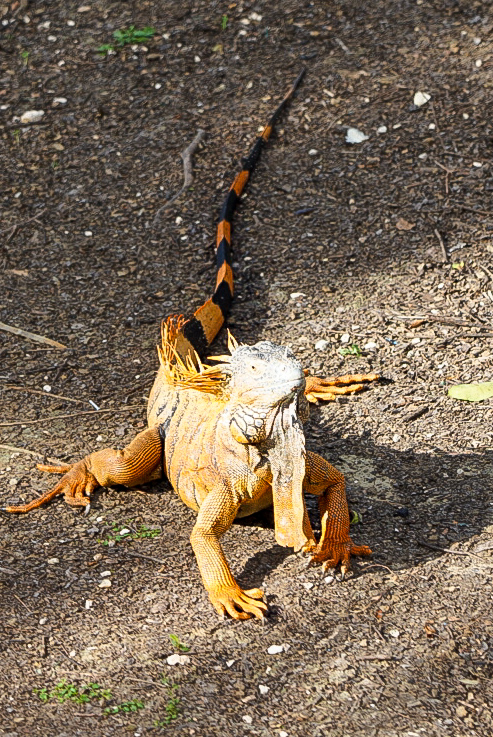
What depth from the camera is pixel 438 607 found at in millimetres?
3748

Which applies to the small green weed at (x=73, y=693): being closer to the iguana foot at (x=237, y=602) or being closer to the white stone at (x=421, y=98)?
the iguana foot at (x=237, y=602)

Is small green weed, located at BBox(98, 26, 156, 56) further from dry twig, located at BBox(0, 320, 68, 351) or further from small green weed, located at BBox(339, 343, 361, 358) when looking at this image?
small green weed, located at BBox(339, 343, 361, 358)

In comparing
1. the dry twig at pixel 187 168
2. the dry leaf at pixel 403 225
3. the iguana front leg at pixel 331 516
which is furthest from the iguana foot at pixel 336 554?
the dry twig at pixel 187 168

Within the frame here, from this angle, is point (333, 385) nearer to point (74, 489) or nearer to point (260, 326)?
point (260, 326)

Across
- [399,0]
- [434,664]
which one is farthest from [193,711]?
[399,0]

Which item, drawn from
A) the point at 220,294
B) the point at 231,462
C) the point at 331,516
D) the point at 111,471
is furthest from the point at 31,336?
the point at 331,516

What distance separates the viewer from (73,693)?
3.45m

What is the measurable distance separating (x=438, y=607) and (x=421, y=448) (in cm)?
126

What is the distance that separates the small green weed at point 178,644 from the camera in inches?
143

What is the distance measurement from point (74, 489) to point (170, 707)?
1.61 meters


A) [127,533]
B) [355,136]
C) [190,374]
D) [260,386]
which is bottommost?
[355,136]

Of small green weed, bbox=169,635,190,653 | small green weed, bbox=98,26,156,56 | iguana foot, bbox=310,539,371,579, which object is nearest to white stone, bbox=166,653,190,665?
small green weed, bbox=169,635,190,653

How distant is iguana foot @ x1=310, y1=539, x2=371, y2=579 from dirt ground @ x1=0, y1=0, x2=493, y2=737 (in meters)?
0.06

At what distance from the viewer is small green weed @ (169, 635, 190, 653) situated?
3.63 meters
